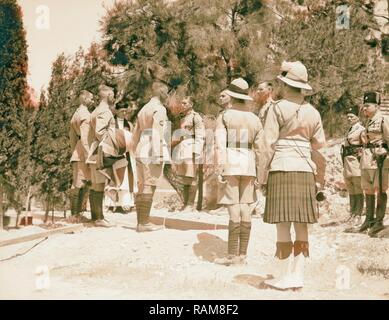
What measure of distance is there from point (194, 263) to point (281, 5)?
12.9 feet

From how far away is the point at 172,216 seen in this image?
360 inches

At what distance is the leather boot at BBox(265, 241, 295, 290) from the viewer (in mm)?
6742

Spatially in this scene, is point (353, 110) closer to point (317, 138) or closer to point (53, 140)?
point (317, 138)

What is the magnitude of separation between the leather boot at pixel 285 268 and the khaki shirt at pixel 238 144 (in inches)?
38.1

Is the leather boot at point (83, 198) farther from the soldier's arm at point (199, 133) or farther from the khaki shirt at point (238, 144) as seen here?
the khaki shirt at point (238, 144)

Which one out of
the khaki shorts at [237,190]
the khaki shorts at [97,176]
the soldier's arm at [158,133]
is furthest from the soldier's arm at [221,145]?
the khaki shorts at [97,176]

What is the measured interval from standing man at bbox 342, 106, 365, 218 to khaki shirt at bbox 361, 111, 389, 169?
0.17 metres

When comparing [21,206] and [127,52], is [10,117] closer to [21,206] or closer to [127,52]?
[21,206]

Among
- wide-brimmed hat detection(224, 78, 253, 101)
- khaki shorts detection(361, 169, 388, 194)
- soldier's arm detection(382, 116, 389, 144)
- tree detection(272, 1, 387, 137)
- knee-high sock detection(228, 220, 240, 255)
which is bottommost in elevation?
knee-high sock detection(228, 220, 240, 255)

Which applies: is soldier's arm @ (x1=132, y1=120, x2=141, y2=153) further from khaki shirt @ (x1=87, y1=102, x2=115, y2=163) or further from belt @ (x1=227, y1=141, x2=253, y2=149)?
belt @ (x1=227, y1=141, x2=253, y2=149)

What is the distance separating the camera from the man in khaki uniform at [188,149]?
9.45m

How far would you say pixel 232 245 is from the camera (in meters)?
7.40

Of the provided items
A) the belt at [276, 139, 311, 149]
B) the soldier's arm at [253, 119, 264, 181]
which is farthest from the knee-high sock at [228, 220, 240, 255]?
the belt at [276, 139, 311, 149]

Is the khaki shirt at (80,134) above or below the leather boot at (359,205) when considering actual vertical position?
above
